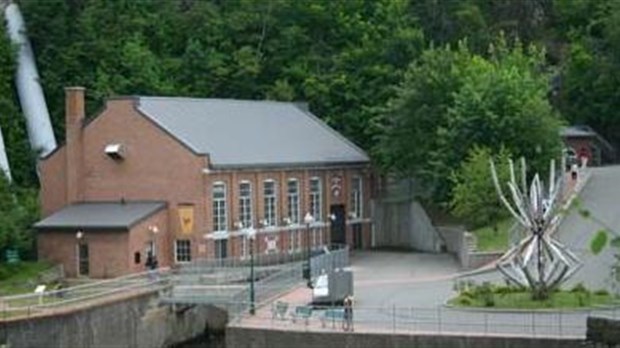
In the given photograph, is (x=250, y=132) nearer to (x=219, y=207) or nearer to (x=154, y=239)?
(x=219, y=207)

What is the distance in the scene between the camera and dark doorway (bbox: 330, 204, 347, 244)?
204 ft

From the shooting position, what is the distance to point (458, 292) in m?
42.8

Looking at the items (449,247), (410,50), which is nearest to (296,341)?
(449,247)

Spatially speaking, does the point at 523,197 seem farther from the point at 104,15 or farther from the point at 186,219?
the point at 104,15

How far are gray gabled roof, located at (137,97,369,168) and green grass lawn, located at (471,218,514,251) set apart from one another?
31.0 feet

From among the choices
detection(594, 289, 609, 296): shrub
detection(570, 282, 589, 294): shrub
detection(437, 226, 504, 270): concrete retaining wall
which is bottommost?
detection(594, 289, 609, 296): shrub

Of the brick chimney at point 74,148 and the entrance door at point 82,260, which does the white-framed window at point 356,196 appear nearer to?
the brick chimney at point 74,148

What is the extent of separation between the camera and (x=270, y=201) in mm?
57938

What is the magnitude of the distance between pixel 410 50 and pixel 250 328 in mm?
34098

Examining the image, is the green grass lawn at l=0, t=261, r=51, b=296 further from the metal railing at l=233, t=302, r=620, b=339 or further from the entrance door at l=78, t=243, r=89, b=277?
the metal railing at l=233, t=302, r=620, b=339

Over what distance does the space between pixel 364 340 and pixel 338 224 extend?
1058 inches

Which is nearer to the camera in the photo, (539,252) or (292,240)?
(539,252)

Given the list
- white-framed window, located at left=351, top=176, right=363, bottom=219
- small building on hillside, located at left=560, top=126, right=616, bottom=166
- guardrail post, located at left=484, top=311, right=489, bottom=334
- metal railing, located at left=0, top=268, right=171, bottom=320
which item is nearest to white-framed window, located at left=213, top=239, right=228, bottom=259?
metal railing, located at left=0, top=268, right=171, bottom=320

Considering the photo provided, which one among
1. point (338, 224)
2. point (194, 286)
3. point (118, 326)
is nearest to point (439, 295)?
point (194, 286)
